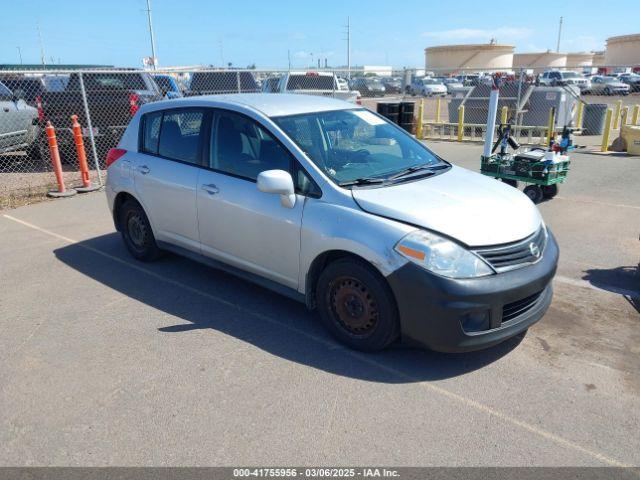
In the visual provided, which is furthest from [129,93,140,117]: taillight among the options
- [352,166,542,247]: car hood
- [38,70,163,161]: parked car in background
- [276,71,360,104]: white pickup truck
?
[352,166,542,247]: car hood

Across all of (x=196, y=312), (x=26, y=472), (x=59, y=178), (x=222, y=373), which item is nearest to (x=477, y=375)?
(x=222, y=373)

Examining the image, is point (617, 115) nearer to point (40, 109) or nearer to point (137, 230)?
point (137, 230)

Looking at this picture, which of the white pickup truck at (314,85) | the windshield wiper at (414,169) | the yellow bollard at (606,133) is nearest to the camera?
the windshield wiper at (414,169)

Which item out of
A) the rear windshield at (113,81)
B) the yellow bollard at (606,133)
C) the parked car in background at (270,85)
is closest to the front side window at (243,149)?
the rear windshield at (113,81)

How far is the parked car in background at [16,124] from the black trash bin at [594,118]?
1491 centimetres

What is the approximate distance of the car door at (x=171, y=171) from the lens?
4727mm

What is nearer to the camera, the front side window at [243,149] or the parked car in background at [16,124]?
the front side window at [243,149]

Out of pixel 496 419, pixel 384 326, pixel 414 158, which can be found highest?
pixel 414 158

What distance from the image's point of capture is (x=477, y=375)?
3.48 m

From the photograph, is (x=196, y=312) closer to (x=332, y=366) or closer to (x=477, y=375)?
(x=332, y=366)

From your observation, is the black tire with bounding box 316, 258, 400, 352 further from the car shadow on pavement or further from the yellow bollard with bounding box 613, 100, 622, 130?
the yellow bollard with bounding box 613, 100, 622, 130

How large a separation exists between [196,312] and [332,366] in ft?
4.72

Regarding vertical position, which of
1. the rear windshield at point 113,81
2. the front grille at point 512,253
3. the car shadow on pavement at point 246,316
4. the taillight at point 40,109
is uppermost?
the rear windshield at point 113,81

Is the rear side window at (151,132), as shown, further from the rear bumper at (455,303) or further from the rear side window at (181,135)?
the rear bumper at (455,303)
